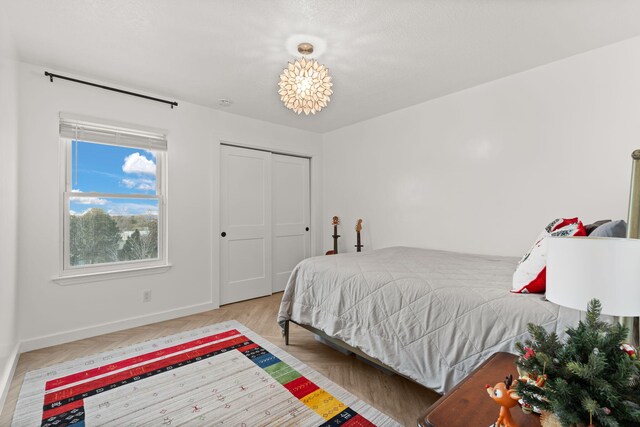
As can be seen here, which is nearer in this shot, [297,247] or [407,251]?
[407,251]

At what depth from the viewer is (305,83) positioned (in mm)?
2195

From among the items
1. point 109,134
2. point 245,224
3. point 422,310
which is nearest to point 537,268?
point 422,310

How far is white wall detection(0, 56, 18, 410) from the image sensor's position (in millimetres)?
1888

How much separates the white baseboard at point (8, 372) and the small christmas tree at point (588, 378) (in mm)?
2750

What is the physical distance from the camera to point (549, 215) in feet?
8.50

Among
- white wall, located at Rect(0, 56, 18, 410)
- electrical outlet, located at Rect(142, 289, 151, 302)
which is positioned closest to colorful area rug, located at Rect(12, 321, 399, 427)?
white wall, located at Rect(0, 56, 18, 410)

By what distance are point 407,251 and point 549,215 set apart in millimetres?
1264

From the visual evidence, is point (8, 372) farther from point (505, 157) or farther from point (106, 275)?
point (505, 157)

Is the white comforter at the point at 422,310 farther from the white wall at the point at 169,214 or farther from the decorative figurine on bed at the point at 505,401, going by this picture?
the white wall at the point at 169,214

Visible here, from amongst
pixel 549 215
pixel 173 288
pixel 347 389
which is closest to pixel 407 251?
pixel 549 215

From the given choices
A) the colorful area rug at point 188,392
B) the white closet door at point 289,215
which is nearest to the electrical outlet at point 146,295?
the colorful area rug at point 188,392

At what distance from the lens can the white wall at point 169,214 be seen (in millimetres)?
2592

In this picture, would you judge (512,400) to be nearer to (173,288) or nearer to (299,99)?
(299,99)

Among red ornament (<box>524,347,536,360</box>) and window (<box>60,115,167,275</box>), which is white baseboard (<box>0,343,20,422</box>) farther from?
red ornament (<box>524,347,536,360</box>)
